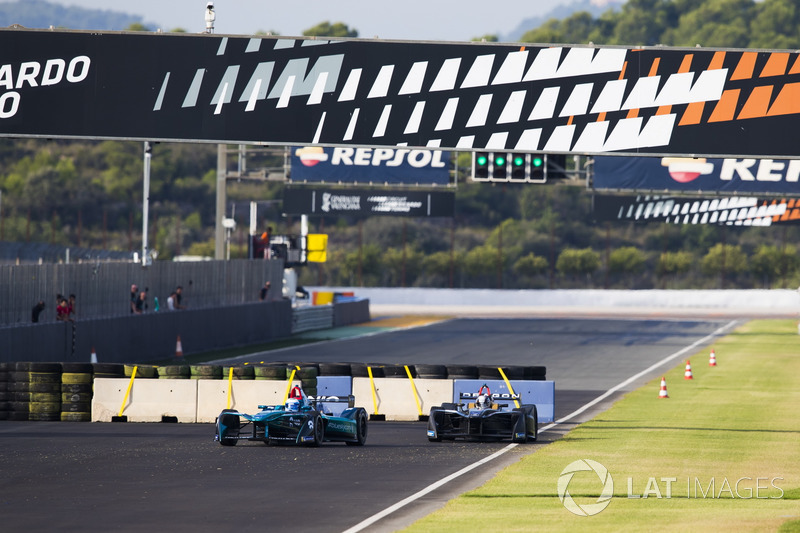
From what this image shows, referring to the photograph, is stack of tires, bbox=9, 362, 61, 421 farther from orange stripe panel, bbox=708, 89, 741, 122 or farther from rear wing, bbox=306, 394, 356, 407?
orange stripe panel, bbox=708, 89, 741, 122

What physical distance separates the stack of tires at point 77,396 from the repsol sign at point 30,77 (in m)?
4.79

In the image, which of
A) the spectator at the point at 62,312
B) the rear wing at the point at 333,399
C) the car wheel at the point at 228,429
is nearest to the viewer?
the car wheel at the point at 228,429

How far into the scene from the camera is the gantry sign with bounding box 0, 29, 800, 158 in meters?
18.3

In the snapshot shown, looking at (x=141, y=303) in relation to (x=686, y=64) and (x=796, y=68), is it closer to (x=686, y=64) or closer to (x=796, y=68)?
(x=686, y=64)

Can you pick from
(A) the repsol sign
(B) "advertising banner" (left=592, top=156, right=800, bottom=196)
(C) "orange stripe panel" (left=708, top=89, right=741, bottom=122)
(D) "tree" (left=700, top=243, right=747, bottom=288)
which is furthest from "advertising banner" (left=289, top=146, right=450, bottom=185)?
(D) "tree" (left=700, top=243, right=747, bottom=288)

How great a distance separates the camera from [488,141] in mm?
18672

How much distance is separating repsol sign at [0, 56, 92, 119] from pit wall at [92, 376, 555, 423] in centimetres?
509

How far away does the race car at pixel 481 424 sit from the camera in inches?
750

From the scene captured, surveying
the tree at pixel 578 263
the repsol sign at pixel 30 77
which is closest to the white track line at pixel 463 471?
the repsol sign at pixel 30 77

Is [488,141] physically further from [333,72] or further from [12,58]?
[12,58]

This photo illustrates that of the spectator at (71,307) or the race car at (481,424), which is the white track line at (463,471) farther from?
the spectator at (71,307)

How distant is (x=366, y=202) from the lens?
2219 inches

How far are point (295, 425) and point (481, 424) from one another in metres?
2.92

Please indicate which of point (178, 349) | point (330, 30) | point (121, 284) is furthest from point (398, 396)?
point (330, 30)
